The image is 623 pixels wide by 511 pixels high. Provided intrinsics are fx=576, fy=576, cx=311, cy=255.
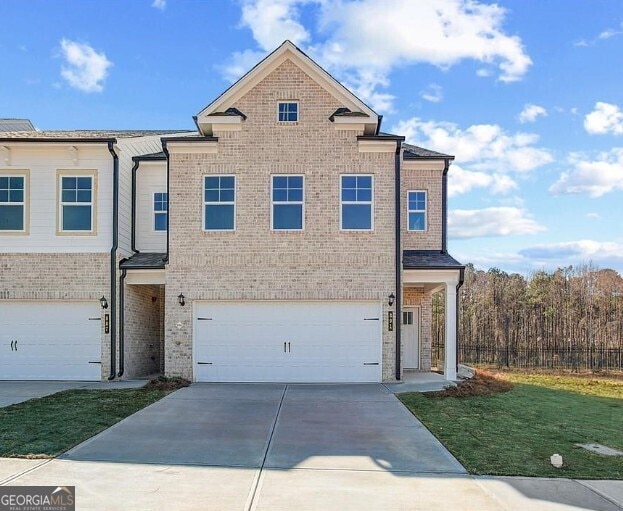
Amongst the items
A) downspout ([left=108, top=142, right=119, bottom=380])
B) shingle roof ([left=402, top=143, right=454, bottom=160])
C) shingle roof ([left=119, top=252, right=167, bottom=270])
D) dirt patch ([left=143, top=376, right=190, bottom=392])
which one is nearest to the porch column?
shingle roof ([left=402, top=143, right=454, bottom=160])

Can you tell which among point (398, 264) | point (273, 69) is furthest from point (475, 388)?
point (273, 69)

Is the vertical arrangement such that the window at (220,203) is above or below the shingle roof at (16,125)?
below

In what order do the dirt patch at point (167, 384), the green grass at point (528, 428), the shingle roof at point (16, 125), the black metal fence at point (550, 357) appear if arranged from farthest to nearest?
the shingle roof at point (16, 125), the black metal fence at point (550, 357), the dirt patch at point (167, 384), the green grass at point (528, 428)

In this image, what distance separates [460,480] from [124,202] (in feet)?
40.8

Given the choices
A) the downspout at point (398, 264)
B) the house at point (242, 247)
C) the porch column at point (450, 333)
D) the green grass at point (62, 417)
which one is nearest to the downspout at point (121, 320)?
the house at point (242, 247)

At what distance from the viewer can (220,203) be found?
15.3m

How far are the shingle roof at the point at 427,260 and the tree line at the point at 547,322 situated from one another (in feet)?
23.3

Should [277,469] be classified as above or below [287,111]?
below

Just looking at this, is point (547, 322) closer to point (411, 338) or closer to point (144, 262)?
point (411, 338)

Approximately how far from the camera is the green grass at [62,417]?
786 centimetres

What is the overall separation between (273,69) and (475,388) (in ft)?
31.5

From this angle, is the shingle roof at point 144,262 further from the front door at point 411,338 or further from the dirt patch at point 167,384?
the front door at point 411,338

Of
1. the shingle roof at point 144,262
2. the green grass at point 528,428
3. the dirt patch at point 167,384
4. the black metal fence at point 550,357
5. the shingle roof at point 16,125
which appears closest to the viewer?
the green grass at point 528,428

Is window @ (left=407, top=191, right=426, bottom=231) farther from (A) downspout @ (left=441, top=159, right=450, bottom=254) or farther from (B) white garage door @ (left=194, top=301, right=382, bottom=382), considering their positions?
(B) white garage door @ (left=194, top=301, right=382, bottom=382)
